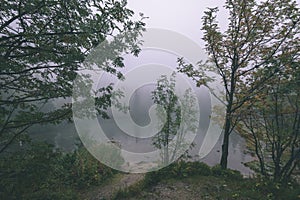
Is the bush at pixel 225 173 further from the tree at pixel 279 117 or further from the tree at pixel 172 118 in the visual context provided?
the tree at pixel 172 118

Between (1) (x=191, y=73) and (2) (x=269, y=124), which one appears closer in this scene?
(2) (x=269, y=124)

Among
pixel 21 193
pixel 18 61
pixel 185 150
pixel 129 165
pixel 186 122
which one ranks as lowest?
pixel 129 165

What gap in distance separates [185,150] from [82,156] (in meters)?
3.88

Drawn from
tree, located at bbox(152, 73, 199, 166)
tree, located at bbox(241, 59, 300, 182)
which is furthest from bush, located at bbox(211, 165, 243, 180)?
tree, located at bbox(152, 73, 199, 166)

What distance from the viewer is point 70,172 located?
5934mm

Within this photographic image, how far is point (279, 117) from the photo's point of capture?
185 inches

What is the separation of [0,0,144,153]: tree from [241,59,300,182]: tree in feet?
11.8

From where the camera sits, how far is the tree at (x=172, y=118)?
19.3ft

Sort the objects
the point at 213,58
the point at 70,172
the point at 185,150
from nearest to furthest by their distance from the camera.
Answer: the point at 213,58 → the point at 70,172 → the point at 185,150

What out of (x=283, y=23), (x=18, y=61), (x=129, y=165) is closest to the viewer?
(x=18, y=61)

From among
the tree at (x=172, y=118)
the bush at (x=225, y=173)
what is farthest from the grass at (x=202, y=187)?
the tree at (x=172, y=118)

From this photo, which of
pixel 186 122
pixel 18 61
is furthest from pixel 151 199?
pixel 18 61

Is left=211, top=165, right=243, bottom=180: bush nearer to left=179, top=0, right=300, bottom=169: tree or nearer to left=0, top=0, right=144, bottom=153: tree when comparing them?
left=179, top=0, right=300, bottom=169: tree

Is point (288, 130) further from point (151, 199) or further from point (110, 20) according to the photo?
point (110, 20)
